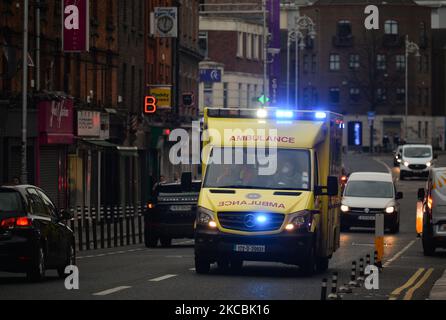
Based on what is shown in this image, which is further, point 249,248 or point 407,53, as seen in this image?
point 407,53

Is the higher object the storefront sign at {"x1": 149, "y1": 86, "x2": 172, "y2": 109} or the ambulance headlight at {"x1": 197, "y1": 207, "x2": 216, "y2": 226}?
the storefront sign at {"x1": 149, "y1": 86, "x2": 172, "y2": 109}

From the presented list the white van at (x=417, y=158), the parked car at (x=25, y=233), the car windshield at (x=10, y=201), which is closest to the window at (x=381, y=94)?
the white van at (x=417, y=158)

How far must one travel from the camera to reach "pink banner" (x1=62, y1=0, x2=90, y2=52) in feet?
164

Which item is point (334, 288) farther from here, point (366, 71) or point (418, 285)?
point (366, 71)

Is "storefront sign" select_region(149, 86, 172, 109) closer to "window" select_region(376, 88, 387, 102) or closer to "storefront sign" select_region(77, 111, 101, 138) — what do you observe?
"storefront sign" select_region(77, 111, 101, 138)

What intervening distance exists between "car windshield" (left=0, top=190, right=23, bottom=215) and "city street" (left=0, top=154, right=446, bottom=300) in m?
1.13

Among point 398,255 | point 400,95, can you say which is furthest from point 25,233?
point 400,95

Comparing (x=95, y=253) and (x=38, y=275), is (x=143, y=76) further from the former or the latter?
(x=38, y=275)

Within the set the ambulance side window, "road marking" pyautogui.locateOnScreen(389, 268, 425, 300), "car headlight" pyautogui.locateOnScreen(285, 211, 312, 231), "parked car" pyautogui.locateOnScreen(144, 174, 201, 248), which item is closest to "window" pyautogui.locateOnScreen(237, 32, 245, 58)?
"parked car" pyautogui.locateOnScreen(144, 174, 201, 248)

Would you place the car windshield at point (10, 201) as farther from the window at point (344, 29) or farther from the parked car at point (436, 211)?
the window at point (344, 29)

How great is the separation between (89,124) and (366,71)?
104 m

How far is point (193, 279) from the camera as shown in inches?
953
